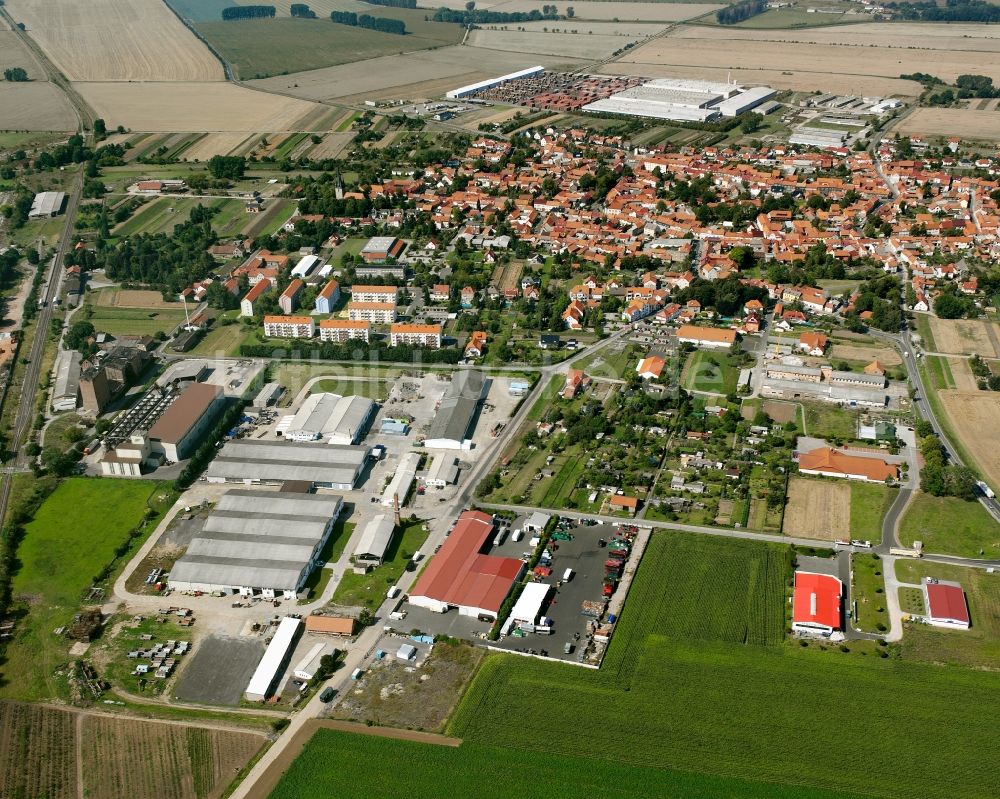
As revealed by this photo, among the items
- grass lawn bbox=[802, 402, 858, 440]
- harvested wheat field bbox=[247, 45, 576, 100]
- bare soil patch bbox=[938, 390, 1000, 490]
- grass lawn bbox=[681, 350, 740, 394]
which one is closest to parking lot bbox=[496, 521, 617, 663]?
grass lawn bbox=[802, 402, 858, 440]

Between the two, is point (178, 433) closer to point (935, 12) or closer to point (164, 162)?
point (164, 162)

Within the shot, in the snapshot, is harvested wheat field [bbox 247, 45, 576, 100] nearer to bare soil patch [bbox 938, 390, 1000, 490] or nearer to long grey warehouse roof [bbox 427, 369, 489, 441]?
long grey warehouse roof [bbox 427, 369, 489, 441]

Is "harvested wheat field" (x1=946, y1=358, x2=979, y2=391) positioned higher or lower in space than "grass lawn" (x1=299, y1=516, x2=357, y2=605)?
higher

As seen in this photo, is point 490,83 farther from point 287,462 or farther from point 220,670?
point 220,670

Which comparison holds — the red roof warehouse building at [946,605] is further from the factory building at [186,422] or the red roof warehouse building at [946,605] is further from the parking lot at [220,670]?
the factory building at [186,422]

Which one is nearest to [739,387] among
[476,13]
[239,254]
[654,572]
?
[654,572]

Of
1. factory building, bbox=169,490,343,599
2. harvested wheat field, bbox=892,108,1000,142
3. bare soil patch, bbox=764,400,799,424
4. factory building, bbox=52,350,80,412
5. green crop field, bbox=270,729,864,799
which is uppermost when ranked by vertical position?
harvested wheat field, bbox=892,108,1000,142

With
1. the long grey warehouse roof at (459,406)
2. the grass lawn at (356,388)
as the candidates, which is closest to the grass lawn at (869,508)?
the long grey warehouse roof at (459,406)

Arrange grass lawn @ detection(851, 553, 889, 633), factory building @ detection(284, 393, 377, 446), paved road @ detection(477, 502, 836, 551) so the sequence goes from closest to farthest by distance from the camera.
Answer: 1. grass lawn @ detection(851, 553, 889, 633)
2. paved road @ detection(477, 502, 836, 551)
3. factory building @ detection(284, 393, 377, 446)
